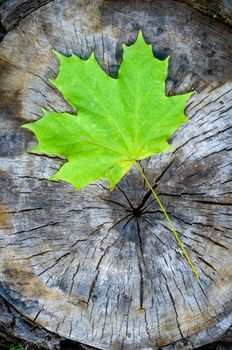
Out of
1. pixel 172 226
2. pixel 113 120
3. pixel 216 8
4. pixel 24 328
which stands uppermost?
pixel 216 8

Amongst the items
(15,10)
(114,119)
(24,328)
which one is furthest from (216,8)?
(24,328)

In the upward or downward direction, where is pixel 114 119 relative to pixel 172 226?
upward

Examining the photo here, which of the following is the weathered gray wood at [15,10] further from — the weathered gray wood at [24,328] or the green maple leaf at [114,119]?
the weathered gray wood at [24,328]

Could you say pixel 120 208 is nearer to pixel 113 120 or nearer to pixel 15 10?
pixel 113 120

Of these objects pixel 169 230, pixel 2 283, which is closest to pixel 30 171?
pixel 2 283

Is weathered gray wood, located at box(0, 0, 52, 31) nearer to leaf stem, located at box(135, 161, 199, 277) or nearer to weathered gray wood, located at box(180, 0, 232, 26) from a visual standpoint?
weathered gray wood, located at box(180, 0, 232, 26)

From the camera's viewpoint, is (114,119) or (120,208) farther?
(120,208)

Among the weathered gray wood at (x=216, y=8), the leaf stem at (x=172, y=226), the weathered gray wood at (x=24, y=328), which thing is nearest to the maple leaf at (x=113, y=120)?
the leaf stem at (x=172, y=226)

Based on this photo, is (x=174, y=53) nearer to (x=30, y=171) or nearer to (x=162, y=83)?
(x=162, y=83)

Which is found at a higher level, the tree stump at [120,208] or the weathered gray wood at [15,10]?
the weathered gray wood at [15,10]
